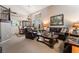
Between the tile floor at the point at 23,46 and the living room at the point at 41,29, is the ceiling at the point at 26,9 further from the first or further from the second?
the tile floor at the point at 23,46

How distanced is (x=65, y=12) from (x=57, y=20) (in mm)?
219

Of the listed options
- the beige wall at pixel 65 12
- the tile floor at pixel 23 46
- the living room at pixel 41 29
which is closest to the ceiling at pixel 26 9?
the living room at pixel 41 29

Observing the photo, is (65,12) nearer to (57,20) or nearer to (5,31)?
(57,20)

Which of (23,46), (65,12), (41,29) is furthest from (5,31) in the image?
(65,12)

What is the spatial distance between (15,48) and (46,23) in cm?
80

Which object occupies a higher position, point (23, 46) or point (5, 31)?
point (5, 31)

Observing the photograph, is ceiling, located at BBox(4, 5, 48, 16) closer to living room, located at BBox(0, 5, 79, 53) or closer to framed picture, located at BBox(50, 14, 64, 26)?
living room, located at BBox(0, 5, 79, 53)

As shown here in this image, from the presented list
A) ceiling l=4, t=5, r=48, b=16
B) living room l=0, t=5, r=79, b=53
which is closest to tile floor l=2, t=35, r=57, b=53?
living room l=0, t=5, r=79, b=53

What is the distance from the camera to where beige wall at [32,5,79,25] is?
2.11m

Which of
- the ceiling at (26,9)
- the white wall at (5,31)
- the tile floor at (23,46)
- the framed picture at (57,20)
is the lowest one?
the tile floor at (23,46)

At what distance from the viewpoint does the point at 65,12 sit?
2.13 meters

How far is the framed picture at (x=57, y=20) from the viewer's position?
2.16 meters

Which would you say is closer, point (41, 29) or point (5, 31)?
point (5, 31)
